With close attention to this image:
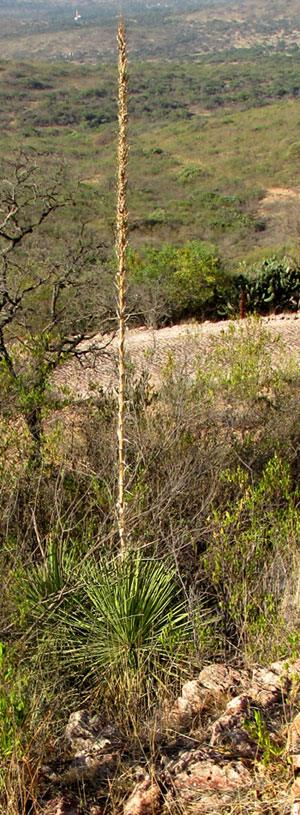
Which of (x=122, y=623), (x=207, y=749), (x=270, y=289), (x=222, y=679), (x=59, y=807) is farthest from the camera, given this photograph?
(x=270, y=289)

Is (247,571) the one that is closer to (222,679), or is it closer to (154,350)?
(222,679)

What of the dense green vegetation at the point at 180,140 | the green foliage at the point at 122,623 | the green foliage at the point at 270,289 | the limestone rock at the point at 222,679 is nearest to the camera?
the limestone rock at the point at 222,679

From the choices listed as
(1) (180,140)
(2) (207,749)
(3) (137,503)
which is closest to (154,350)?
(3) (137,503)

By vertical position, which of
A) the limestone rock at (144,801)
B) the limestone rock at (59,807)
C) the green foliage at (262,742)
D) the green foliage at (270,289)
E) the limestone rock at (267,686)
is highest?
the green foliage at (262,742)

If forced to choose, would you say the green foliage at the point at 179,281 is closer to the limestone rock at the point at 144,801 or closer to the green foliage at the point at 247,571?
the green foliage at the point at 247,571

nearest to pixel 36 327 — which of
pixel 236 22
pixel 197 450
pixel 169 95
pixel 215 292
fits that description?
pixel 215 292

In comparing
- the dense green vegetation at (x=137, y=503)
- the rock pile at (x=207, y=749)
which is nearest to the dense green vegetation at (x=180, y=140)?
the dense green vegetation at (x=137, y=503)

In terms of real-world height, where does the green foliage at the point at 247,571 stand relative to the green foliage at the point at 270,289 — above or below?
above

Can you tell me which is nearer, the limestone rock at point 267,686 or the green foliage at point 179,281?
the limestone rock at point 267,686

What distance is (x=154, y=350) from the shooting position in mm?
9258

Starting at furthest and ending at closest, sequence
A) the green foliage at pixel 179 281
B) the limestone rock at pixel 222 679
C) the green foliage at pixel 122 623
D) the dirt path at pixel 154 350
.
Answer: the green foliage at pixel 179 281
the dirt path at pixel 154 350
the green foliage at pixel 122 623
the limestone rock at pixel 222 679

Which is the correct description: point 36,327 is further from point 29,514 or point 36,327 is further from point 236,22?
point 236,22

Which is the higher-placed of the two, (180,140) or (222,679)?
(222,679)

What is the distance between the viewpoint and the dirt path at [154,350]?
9195 mm
